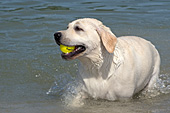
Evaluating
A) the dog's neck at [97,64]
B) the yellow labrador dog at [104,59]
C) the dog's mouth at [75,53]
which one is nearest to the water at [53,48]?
the yellow labrador dog at [104,59]

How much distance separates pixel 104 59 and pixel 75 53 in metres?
0.51

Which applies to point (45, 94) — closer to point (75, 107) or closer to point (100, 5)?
point (75, 107)

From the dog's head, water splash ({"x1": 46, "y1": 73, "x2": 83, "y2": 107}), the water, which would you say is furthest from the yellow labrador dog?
the water

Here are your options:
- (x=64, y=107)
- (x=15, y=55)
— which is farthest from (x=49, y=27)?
(x=64, y=107)

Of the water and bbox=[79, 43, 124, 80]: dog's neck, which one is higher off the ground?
bbox=[79, 43, 124, 80]: dog's neck

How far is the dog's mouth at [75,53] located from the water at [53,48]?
937mm

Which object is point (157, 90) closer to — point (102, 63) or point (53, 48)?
point (102, 63)

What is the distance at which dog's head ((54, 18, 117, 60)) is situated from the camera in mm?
5414

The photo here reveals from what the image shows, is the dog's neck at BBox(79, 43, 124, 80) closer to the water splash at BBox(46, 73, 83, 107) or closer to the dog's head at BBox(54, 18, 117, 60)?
the dog's head at BBox(54, 18, 117, 60)

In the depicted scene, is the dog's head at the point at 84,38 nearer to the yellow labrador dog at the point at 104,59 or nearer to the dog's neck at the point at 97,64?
the yellow labrador dog at the point at 104,59

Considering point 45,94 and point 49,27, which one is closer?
point 45,94

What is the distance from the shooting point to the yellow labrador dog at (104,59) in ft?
17.9

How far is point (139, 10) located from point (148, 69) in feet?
25.5

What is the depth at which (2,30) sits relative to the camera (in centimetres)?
1111
